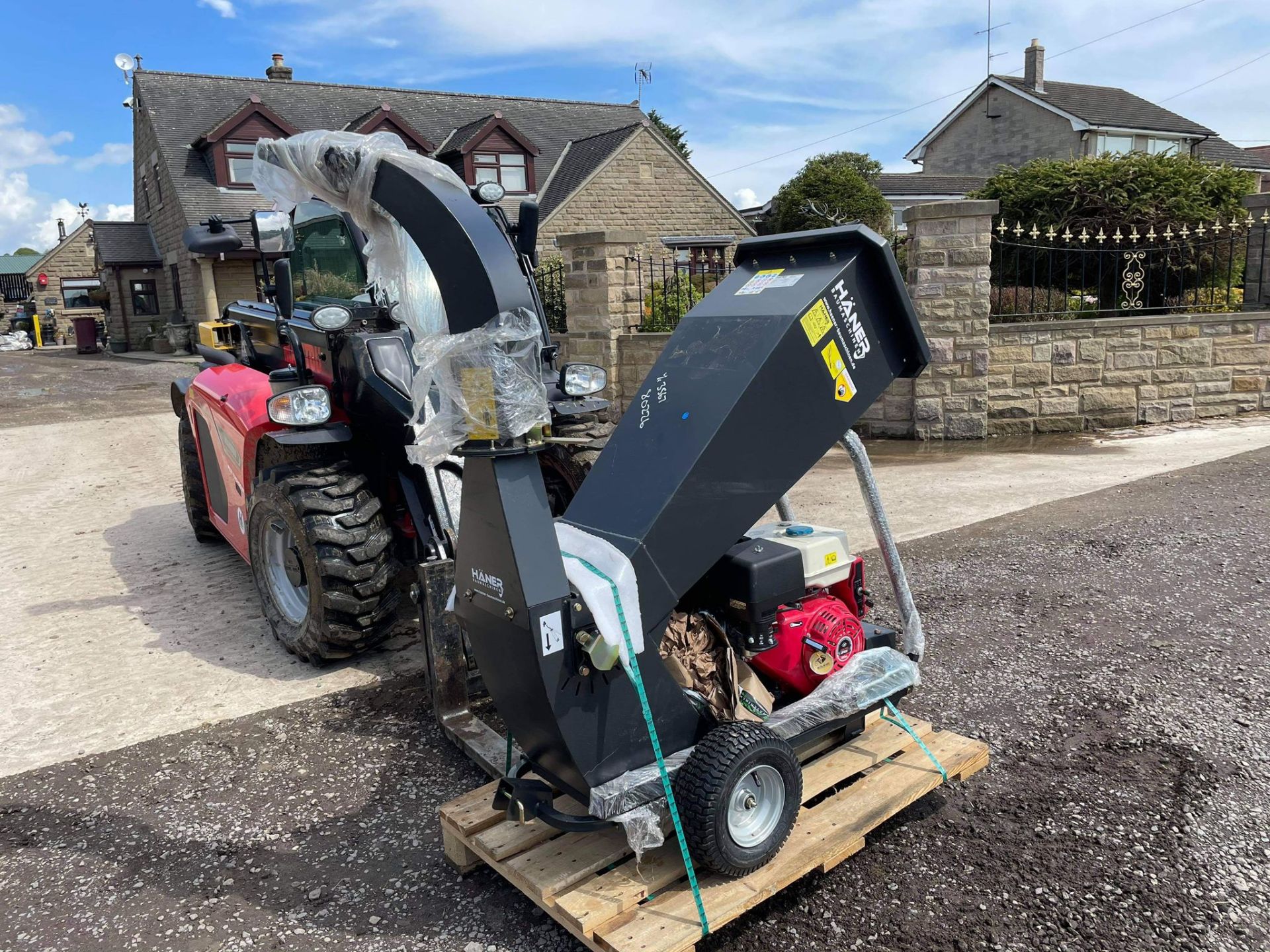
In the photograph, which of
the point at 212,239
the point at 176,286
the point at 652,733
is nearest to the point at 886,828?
the point at 652,733

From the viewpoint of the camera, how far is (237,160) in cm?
2394

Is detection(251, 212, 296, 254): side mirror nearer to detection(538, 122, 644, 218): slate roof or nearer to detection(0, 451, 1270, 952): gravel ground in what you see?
detection(0, 451, 1270, 952): gravel ground

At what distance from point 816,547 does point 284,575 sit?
2999 millimetres

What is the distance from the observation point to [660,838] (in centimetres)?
238

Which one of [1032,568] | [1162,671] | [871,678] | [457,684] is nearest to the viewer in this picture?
[871,678]

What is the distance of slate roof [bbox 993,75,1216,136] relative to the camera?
31.8 m

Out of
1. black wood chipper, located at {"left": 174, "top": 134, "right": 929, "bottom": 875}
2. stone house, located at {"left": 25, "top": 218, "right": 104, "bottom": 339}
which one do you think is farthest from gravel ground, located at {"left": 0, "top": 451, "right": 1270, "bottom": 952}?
stone house, located at {"left": 25, "top": 218, "right": 104, "bottom": 339}

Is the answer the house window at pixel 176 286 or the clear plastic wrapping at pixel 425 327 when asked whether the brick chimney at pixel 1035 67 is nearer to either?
the house window at pixel 176 286

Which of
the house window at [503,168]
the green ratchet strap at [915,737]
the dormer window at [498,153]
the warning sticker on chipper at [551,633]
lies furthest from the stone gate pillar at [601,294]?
the house window at [503,168]

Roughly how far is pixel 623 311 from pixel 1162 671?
698cm

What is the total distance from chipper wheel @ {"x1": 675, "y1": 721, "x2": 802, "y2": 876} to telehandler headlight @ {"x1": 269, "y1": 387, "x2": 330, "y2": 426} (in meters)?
2.57

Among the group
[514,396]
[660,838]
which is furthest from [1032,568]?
[514,396]

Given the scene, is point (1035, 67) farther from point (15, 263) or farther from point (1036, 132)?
point (15, 263)

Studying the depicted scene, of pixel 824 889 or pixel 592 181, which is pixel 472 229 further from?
pixel 592 181
